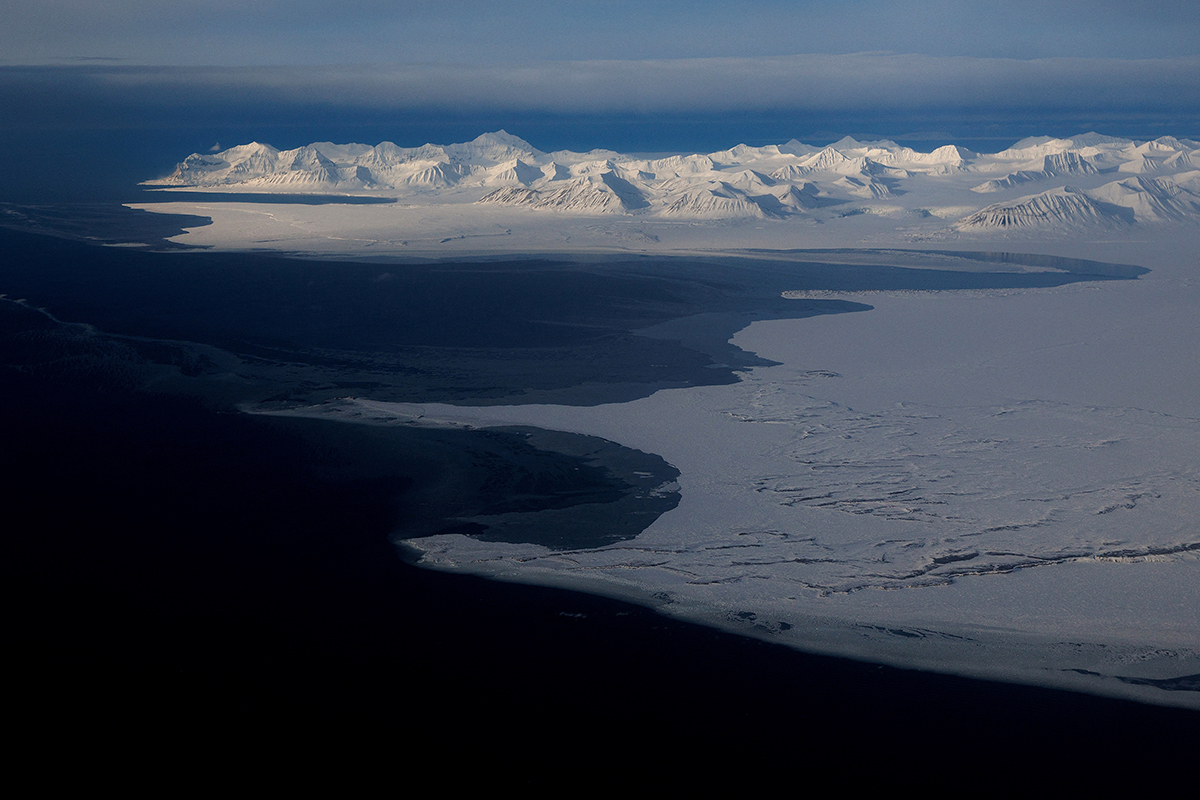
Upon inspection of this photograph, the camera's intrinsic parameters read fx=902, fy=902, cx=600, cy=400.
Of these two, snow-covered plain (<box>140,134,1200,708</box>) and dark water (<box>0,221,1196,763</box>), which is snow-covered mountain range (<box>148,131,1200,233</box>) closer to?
snow-covered plain (<box>140,134,1200,708</box>)

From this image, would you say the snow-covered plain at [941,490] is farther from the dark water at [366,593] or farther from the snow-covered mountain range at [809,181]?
the snow-covered mountain range at [809,181]

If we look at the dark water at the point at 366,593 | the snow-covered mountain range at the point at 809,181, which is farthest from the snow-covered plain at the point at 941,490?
the snow-covered mountain range at the point at 809,181

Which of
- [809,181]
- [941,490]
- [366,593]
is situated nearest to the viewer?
[366,593]

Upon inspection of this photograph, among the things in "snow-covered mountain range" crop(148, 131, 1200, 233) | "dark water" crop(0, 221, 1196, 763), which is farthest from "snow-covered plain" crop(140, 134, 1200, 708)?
"snow-covered mountain range" crop(148, 131, 1200, 233)

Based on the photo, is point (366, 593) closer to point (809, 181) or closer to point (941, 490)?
point (941, 490)

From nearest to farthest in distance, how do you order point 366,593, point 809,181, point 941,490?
1. point 366,593
2. point 941,490
3. point 809,181

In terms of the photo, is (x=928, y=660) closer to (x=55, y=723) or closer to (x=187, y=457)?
(x=55, y=723)

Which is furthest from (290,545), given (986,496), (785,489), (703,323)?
(703,323)

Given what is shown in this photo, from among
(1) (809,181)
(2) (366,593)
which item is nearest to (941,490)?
(2) (366,593)
